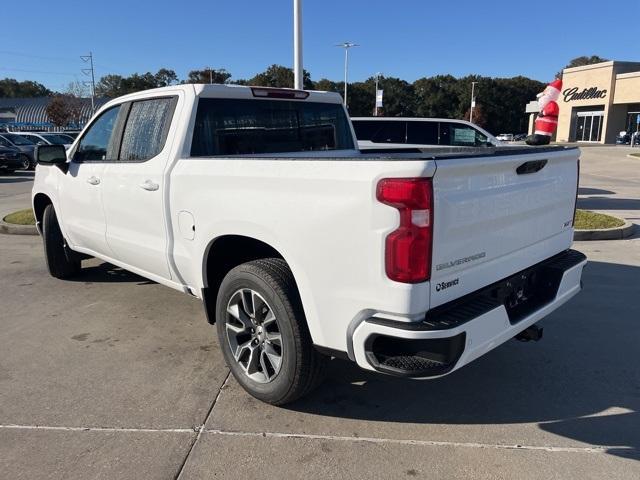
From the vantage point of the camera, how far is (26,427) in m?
3.17

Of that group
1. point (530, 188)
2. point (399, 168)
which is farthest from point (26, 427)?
point (530, 188)

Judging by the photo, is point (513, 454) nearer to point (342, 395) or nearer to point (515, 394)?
point (515, 394)

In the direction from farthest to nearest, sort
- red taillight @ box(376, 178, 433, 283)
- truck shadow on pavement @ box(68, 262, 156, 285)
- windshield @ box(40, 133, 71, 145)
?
windshield @ box(40, 133, 71, 145) → truck shadow on pavement @ box(68, 262, 156, 285) → red taillight @ box(376, 178, 433, 283)

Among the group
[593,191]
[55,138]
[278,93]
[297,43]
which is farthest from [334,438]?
[55,138]

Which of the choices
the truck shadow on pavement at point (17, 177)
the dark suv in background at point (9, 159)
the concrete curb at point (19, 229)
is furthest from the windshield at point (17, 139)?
the concrete curb at point (19, 229)

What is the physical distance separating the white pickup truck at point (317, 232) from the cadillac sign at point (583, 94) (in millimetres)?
57843

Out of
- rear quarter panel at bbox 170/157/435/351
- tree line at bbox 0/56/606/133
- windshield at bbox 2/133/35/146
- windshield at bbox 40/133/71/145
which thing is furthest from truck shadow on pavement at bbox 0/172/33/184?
tree line at bbox 0/56/606/133

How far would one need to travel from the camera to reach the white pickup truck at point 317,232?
99.6 inches

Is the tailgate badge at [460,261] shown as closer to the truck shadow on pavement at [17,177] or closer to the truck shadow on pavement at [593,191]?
the truck shadow on pavement at [593,191]

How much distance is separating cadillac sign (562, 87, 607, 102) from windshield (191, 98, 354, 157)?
186 feet

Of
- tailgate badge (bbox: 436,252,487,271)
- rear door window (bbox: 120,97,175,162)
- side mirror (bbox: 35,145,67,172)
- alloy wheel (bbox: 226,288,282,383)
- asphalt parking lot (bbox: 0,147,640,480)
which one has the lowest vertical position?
asphalt parking lot (bbox: 0,147,640,480)

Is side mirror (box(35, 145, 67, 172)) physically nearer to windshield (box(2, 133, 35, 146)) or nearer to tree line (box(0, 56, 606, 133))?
windshield (box(2, 133, 35, 146))

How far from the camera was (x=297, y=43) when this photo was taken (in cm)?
1321

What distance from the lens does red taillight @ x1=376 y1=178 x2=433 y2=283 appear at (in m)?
2.43
